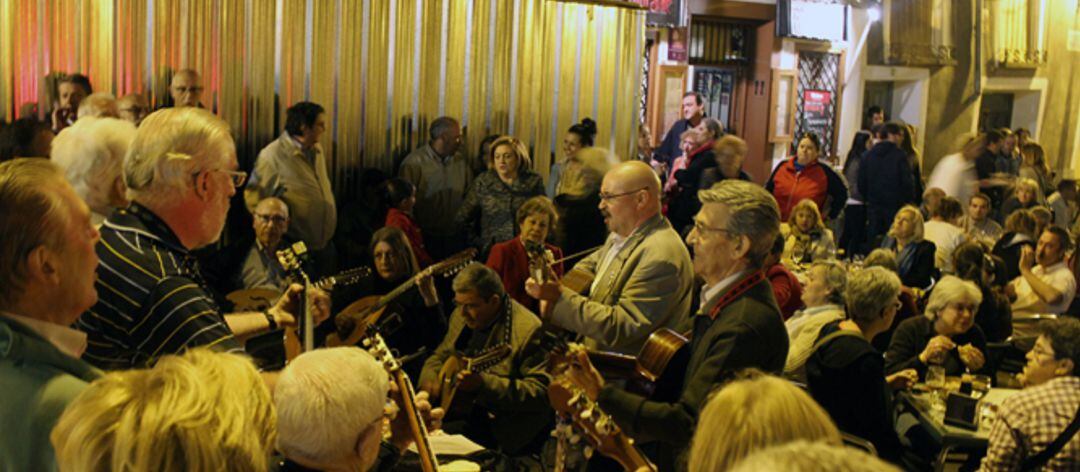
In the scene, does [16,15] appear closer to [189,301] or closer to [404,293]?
[404,293]

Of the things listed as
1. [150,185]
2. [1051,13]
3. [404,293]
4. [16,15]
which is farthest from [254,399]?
[1051,13]

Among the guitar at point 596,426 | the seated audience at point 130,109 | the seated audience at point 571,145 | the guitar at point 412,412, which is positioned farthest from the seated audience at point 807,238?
the guitar at point 412,412

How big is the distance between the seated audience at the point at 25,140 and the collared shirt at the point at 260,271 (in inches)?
39.9

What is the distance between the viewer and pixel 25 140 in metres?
4.90

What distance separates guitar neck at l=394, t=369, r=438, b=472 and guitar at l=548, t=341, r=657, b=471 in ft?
1.30

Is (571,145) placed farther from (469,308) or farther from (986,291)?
(469,308)

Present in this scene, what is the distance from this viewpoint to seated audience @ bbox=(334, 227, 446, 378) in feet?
15.7

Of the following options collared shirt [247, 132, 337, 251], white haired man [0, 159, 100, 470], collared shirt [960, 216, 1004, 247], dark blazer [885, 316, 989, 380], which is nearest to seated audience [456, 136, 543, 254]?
collared shirt [247, 132, 337, 251]

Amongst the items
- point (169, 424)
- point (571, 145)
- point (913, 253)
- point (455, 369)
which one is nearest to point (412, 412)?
→ point (455, 369)

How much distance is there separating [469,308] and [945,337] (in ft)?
7.07

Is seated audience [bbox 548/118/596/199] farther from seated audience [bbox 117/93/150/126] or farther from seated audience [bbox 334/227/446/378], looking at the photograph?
seated audience [bbox 117/93/150/126]

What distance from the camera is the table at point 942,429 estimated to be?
4.10 metres

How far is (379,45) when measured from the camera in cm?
689

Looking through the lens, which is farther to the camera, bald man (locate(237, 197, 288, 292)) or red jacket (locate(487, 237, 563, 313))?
red jacket (locate(487, 237, 563, 313))
